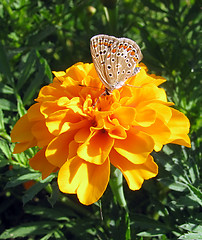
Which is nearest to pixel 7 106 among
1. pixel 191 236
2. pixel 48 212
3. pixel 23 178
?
pixel 23 178

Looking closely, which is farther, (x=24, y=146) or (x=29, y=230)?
(x=29, y=230)

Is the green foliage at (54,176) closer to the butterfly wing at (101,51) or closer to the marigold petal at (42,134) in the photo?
the marigold petal at (42,134)

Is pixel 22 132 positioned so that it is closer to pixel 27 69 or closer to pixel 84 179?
pixel 84 179

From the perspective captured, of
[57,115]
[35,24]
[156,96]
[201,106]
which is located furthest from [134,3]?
[57,115]

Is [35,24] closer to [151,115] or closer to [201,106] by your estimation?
[201,106]

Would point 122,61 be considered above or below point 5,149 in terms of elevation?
above

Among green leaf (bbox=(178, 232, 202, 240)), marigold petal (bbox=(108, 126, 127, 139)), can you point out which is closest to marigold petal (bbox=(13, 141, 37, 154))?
marigold petal (bbox=(108, 126, 127, 139))
